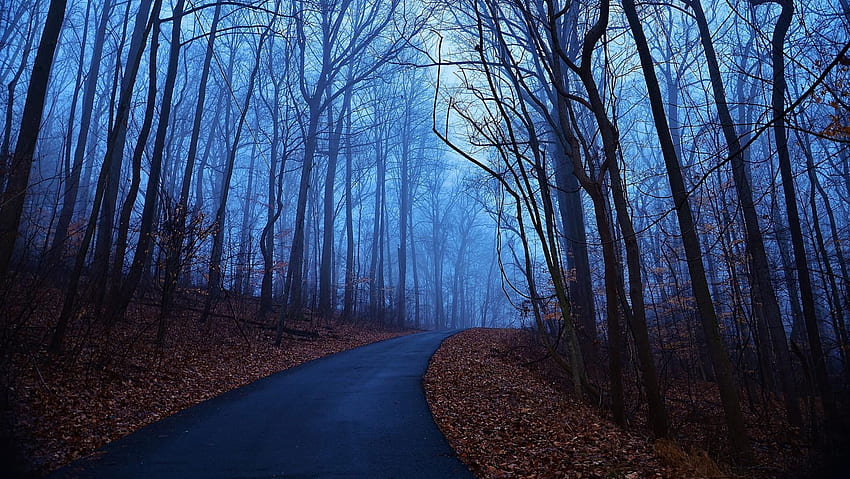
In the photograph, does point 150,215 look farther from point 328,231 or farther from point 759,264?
point 759,264

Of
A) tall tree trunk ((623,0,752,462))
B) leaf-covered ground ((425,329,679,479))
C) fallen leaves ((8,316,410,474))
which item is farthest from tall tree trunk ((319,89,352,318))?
tall tree trunk ((623,0,752,462))

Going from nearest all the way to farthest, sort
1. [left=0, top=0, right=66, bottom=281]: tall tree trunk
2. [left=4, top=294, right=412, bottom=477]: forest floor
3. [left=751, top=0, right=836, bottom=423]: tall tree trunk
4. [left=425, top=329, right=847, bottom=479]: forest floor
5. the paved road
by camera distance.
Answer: the paved road < [left=425, top=329, right=847, bottom=479]: forest floor < [left=4, top=294, right=412, bottom=477]: forest floor < [left=0, top=0, right=66, bottom=281]: tall tree trunk < [left=751, top=0, right=836, bottom=423]: tall tree trunk

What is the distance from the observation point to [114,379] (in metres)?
7.55

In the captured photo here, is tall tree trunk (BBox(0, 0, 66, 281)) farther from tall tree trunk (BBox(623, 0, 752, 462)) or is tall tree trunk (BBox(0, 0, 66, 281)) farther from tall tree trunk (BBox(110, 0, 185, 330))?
tall tree trunk (BBox(623, 0, 752, 462))

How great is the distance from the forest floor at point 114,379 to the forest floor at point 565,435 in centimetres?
371

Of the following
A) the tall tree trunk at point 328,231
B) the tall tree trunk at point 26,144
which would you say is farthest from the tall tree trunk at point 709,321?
the tall tree trunk at point 328,231

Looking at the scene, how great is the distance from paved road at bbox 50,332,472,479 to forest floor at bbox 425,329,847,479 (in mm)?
466

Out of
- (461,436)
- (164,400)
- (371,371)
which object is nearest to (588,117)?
(371,371)

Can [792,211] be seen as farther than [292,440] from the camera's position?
Yes

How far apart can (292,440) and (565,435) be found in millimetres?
3144

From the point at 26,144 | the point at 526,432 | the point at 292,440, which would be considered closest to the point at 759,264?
the point at 526,432

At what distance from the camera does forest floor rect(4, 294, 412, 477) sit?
4.98 metres

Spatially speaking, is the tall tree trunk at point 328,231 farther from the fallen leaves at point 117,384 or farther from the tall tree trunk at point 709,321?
the tall tree trunk at point 709,321

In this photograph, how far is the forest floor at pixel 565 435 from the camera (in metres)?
4.75
